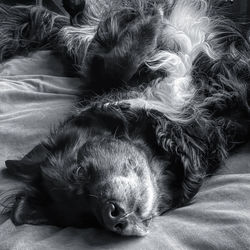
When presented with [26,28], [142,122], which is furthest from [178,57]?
[26,28]

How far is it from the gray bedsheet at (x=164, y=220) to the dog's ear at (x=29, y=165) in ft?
0.30

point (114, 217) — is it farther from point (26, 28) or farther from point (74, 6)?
point (26, 28)

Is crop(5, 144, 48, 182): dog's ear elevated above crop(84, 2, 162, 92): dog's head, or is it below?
below

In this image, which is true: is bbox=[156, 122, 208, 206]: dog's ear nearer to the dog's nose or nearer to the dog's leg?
the dog's nose

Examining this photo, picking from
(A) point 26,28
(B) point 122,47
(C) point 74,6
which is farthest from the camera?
(A) point 26,28

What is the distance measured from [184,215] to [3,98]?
1.46m

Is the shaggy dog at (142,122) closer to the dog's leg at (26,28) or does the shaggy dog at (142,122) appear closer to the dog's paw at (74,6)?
the dog's paw at (74,6)

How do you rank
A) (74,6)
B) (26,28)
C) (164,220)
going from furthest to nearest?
(26,28)
(74,6)
(164,220)

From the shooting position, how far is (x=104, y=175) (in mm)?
Result: 1895

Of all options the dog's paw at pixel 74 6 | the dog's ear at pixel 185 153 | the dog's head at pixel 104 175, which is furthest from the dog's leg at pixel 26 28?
the dog's ear at pixel 185 153

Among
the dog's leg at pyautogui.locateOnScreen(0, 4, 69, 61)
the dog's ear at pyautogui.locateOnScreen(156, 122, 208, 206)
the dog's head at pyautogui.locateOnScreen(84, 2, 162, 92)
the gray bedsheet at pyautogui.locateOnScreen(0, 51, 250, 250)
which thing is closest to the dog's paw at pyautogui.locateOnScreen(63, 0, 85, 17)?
the dog's leg at pyautogui.locateOnScreen(0, 4, 69, 61)

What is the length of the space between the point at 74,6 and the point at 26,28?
517 mm

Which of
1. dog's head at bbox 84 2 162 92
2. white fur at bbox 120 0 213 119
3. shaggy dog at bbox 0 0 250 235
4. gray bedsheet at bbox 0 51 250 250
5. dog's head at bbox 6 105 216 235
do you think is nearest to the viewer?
gray bedsheet at bbox 0 51 250 250

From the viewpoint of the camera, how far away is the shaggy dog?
1.91 meters
